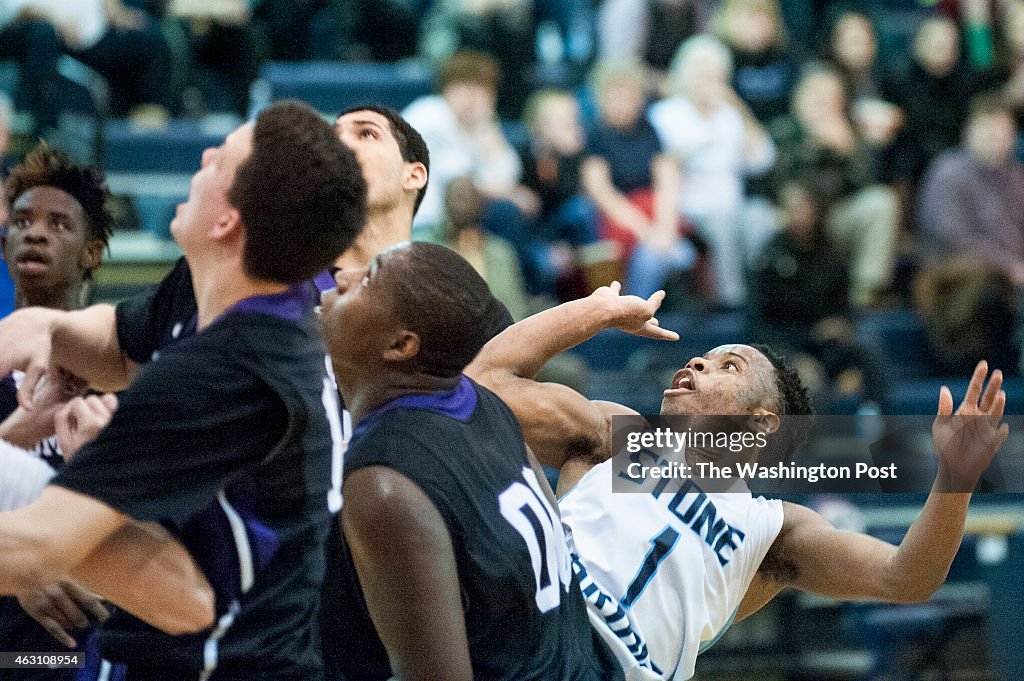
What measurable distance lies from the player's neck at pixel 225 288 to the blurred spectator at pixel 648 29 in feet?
26.5

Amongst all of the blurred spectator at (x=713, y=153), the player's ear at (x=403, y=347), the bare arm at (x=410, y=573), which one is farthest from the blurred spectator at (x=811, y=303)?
the bare arm at (x=410, y=573)

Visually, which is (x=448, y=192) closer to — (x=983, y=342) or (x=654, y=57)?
(x=654, y=57)

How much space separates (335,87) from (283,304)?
7688 mm

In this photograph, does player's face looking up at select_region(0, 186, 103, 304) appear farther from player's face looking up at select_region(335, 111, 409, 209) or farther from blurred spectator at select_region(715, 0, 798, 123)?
blurred spectator at select_region(715, 0, 798, 123)

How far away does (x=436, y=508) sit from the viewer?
117 inches

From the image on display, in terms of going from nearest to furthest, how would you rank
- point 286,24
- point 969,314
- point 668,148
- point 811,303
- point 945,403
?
point 945,403, point 811,303, point 969,314, point 668,148, point 286,24

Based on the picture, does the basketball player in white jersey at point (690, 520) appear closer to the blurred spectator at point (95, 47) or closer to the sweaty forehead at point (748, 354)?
the sweaty forehead at point (748, 354)

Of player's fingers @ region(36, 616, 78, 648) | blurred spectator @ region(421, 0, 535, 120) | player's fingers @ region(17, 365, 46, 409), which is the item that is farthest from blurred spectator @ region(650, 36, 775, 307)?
player's fingers @ region(17, 365, 46, 409)

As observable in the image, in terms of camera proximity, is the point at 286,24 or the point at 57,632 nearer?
the point at 57,632

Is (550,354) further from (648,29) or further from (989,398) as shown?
(648,29)

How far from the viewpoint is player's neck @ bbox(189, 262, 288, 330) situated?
2.63 meters

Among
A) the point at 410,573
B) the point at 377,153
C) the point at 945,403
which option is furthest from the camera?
the point at 377,153

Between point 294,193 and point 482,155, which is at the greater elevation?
point 294,193

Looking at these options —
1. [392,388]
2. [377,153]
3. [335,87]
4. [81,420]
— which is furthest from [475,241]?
[81,420]
